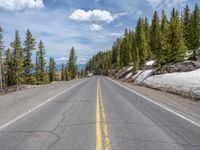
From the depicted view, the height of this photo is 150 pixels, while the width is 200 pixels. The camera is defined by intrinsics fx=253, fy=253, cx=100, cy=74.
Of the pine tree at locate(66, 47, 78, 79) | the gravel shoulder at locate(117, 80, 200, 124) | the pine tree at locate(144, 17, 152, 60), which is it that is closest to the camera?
the gravel shoulder at locate(117, 80, 200, 124)

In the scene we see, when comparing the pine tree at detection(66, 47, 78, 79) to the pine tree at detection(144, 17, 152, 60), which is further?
the pine tree at detection(66, 47, 78, 79)

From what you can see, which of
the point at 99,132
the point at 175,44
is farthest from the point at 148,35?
the point at 99,132

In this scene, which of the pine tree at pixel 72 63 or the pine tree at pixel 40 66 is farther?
the pine tree at pixel 72 63

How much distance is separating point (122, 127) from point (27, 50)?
55802 mm

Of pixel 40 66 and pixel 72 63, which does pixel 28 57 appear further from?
pixel 72 63

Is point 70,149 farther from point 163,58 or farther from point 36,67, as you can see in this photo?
point 36,67

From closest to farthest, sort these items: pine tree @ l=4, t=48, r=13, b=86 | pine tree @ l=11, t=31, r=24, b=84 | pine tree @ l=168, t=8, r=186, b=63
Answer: pine tree @ l=168, t=8, r=186, b=63 → pine tree @ l=11, t=31, r=24, b=84 → pine tree @ l=4, t=48, r=13, b=86

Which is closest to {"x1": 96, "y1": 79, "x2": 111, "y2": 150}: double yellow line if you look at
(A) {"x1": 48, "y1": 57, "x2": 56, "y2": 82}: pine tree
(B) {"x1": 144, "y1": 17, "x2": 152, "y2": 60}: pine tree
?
(B) {"x1": 144, "y1": 17, "x2": 152, "y2": 60}: pine tree

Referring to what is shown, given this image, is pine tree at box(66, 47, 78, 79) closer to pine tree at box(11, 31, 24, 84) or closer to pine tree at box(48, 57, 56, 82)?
pine tree at box(48, 57, 56, 82)

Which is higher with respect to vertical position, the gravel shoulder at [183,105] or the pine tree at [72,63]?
the pine tree at [72,63]

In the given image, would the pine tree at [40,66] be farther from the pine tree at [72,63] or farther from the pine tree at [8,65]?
the pine tree at [72,63]

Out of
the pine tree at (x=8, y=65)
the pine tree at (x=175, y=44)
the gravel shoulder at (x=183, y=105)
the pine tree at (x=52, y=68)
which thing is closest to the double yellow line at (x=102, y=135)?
the gravel shoulder at (x=183, y=105)

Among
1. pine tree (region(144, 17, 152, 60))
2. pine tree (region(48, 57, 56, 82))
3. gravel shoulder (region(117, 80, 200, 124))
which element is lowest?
gravel shoulder (region(117, 80, 200, 124))

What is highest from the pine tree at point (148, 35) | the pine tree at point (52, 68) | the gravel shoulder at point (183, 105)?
the pine tree at point (148, 35)
